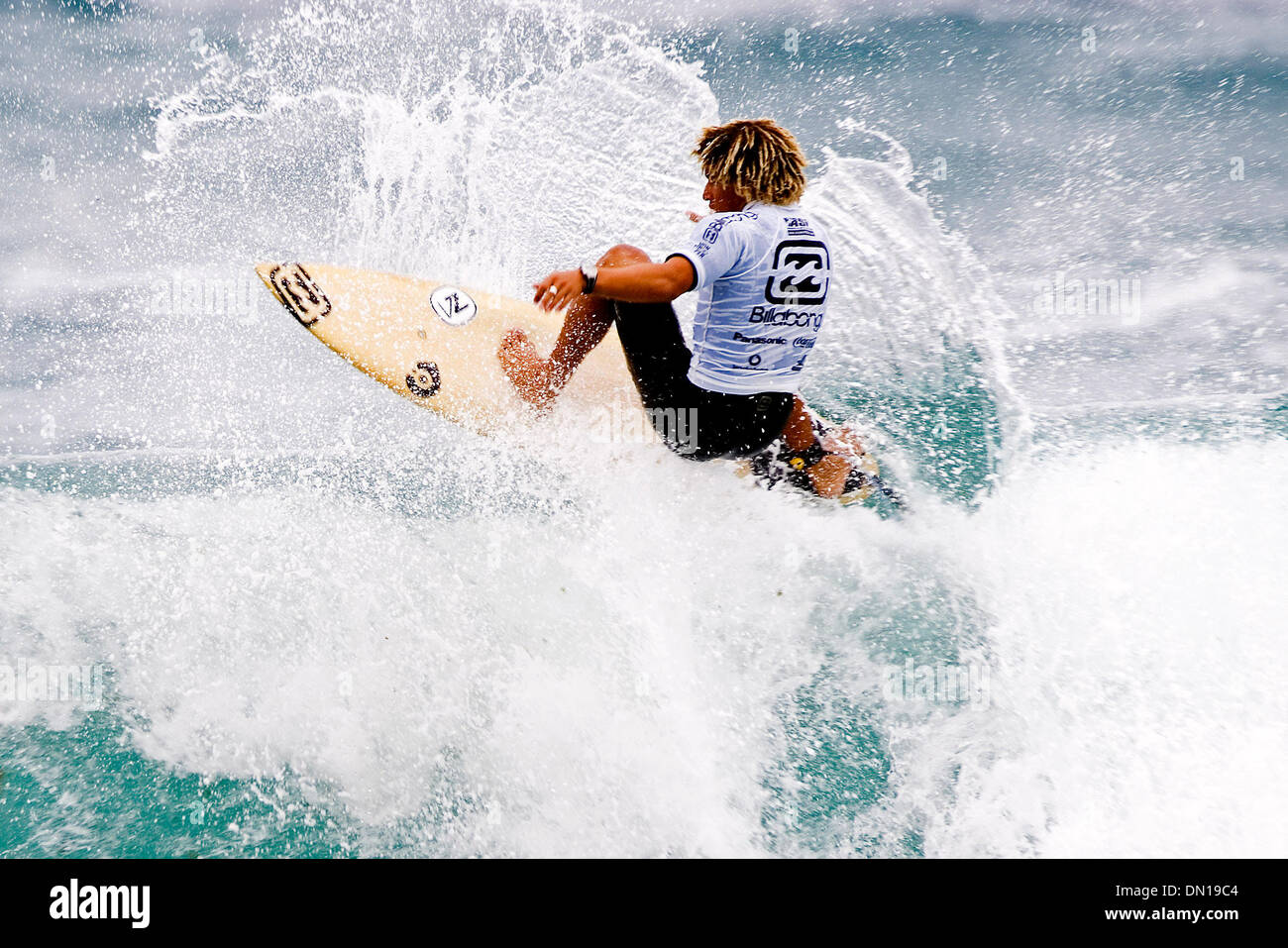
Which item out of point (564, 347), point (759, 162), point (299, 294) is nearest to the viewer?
point (759, 162)

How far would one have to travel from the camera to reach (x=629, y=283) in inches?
137

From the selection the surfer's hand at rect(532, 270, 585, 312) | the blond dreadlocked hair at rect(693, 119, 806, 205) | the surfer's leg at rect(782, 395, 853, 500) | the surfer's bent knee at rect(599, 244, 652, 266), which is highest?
the blond dreadlocked hair at rect(693, 119, 806, 205)

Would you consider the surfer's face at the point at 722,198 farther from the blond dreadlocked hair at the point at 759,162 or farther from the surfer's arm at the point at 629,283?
the surfer's arm at the point at 629,283

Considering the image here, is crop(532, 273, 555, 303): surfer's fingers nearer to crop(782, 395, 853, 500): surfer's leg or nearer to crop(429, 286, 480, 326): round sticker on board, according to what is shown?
crop(782, 395, 853, 500): surfer's leg

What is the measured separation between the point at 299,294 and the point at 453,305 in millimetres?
1099

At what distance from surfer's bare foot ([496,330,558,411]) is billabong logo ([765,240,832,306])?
1.65 m

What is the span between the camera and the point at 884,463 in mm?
5391

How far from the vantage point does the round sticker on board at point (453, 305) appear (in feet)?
18.2

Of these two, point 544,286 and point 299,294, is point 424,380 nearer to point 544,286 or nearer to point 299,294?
point 299,294

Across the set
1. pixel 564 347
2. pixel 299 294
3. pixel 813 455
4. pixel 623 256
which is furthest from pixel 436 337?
pixel 813 455

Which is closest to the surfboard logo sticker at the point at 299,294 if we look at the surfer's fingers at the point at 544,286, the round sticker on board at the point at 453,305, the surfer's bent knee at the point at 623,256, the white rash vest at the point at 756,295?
the round sticker on board at the point at 453,305

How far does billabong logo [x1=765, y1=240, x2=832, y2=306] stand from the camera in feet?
12.4

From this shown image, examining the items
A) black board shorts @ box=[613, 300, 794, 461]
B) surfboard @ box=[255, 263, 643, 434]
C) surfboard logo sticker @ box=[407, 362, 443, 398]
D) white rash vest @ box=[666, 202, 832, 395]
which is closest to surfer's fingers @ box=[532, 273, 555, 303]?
white rash vest @ box=[666, 202, 832, 395]

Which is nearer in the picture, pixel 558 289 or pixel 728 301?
pixel 558 289
